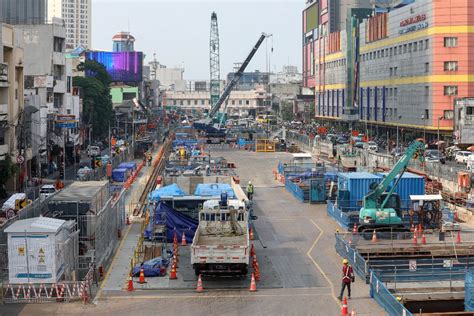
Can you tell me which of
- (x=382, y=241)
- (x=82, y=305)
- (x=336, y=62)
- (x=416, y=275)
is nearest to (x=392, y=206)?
(x=382, y=241)

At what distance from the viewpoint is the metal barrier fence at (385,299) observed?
21359 millimetres

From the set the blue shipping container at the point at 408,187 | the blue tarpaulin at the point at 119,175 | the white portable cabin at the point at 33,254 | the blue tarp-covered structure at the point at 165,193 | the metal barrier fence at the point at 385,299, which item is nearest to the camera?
the metal barrier fence at the point at 385,299

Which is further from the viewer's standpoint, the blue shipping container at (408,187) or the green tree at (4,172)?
the green tree at (4,172)

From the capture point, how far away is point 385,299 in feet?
75.6

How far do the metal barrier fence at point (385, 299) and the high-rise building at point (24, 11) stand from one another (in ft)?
255

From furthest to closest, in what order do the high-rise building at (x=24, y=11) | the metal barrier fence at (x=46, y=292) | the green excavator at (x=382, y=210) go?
the high-rise building at (x=24, y=11)
the green excavator at (x=382, y=210)
the metal barrier fence at (x=46, y=292)

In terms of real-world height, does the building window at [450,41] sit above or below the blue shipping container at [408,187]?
above

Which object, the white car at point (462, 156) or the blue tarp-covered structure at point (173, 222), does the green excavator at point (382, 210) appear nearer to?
the blue tarp-covered structure at point (173, 222)

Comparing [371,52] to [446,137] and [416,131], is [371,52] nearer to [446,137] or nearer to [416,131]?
[416,131]

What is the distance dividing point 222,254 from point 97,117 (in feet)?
257

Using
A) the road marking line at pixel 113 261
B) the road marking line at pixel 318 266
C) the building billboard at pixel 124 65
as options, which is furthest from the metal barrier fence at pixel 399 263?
the building billboard at pixel 124 65

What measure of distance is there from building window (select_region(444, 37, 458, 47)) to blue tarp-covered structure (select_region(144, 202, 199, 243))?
5937 cm

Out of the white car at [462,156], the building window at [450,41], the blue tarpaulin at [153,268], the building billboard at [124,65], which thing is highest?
the building billboard at [124,65]

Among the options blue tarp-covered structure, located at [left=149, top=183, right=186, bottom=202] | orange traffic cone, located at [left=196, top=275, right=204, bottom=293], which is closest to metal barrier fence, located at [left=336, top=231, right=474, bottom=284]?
orange traffic cone, located at [left=196, top=275, right=204, bottom=293]
